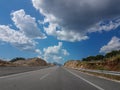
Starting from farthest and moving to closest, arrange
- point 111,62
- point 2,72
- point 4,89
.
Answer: point 111,62 → point 2,72 → point 4,89

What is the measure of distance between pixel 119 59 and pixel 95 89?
38.4 meters

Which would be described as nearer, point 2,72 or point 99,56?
point 2,72

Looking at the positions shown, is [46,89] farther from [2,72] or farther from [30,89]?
[2,72]

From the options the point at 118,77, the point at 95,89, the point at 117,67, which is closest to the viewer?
the point at 95,89

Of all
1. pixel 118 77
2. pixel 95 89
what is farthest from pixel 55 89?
pixel 118 77

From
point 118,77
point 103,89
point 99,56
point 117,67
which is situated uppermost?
point 99,56

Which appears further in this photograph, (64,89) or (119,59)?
(119,59)

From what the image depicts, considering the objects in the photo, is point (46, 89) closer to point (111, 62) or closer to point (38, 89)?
point (38, 89)

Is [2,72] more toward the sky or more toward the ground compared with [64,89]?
more toward the sky

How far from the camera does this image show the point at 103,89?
13.0 metres

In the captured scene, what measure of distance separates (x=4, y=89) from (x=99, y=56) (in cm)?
18986

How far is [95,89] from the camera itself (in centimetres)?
1294

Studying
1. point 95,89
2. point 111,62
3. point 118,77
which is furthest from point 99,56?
point 95,89

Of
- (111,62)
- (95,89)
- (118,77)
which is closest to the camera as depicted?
(95,89)
